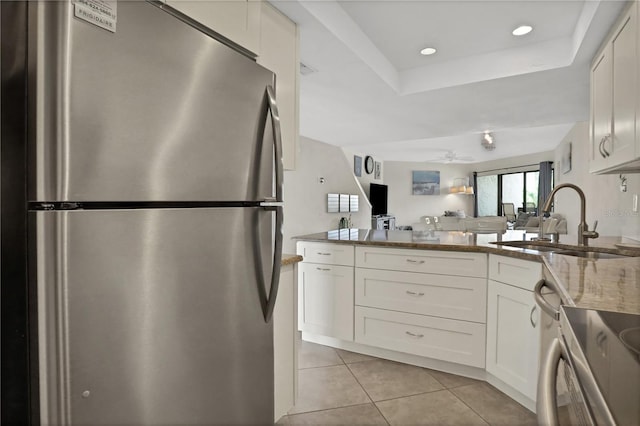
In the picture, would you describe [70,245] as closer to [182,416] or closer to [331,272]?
[182,416]

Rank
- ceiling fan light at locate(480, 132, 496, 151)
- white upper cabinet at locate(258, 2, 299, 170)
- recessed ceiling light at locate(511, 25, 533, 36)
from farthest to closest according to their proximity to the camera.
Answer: ceiling fan light at locate(480, 132, 496, 151) < recessed ceiling light at locate(511, 25, 533, 36) < white upper cabinet at locate(258, 2, 299, 170)

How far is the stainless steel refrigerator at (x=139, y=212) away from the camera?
2.25ft

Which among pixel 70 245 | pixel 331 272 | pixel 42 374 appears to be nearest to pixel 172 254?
pixel 70 245

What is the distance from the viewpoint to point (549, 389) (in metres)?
0.57

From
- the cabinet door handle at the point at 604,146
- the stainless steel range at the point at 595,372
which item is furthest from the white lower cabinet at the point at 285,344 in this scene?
the cabinet door handle at the point at 604,146

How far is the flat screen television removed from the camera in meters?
9.16

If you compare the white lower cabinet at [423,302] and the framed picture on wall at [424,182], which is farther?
the framed picture on wall at [424,182]

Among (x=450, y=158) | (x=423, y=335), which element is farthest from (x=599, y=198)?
(x=450, y=158)

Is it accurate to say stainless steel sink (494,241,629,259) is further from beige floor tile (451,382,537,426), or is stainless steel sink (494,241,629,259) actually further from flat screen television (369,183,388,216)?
flat screen television (369,183,388,216)

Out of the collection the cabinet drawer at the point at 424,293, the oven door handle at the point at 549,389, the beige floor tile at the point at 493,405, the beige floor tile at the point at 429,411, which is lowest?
the beige floor tile at the point at 429,411

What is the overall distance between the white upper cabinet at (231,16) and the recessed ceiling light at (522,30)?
75.4 inches

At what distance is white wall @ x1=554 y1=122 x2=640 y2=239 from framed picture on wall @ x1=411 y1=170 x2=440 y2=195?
445cm

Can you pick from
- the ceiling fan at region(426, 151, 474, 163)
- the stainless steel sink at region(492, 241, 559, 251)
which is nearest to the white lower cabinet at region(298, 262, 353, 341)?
the stainless steel sink at region(492, 241, 559, 251)

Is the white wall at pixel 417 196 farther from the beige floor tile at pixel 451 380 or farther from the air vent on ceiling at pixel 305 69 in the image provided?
the beige floor tile at pixel 451 380
